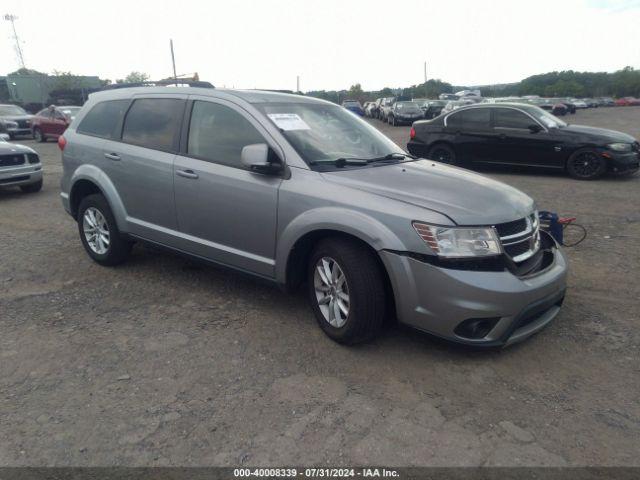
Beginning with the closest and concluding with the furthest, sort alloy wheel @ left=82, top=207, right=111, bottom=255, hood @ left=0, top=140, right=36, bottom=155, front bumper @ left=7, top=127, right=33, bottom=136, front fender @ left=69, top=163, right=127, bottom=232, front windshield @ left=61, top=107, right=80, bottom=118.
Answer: front fender @ left=69, top=163, right=127, bottom=232 → alloy wheel @ left=82, top=207, right=111, bottom=255 → hood @ left=0, top=140, right=36, bottom=155 → front windshield @ left=61, top=107, right=80, bottom=118 → front bumper @ left=7, top=127, right=33, bottom=136

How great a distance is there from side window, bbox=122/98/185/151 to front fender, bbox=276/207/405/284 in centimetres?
151

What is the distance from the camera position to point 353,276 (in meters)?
3.30

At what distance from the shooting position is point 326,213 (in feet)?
11.2

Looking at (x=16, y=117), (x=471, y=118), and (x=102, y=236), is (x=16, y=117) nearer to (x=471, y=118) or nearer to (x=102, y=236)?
(x=471, y=118)

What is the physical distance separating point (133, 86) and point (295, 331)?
128 inches

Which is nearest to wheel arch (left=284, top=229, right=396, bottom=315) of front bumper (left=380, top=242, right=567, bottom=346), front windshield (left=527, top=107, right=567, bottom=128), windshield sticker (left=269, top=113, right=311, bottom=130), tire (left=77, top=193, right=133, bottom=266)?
front bumper (left=380, top=242, right=567, bottom=346)

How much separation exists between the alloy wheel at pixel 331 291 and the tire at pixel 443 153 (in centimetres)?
805

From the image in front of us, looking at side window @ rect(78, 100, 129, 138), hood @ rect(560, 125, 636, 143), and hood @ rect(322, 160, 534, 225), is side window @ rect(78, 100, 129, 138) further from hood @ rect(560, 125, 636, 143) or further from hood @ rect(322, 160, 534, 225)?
hood @ rect(560, 125, 636, 143)

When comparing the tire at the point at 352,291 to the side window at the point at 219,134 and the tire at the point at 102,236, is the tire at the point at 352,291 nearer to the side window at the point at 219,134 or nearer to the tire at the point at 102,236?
the side window at the point at 219,134

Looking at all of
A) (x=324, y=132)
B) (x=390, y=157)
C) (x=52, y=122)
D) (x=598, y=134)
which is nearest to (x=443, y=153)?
(x=598, y=134)

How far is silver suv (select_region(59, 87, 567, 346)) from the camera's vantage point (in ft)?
10.3

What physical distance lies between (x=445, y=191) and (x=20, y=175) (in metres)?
8.58

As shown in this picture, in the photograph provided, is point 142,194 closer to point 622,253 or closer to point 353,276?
point 353,276

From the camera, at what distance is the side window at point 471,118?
34.7 ft
